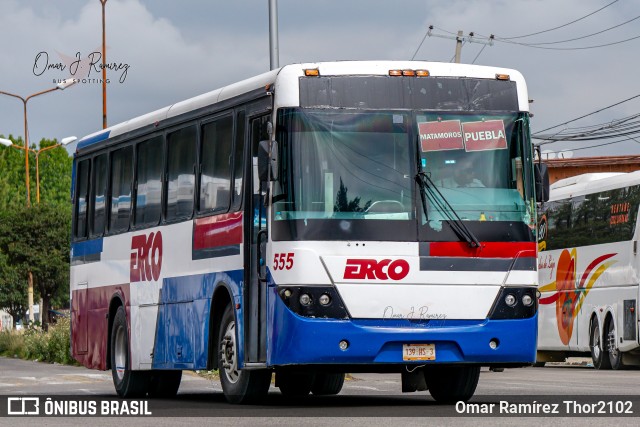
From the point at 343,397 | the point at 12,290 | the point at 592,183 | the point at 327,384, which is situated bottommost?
the point at 343,397

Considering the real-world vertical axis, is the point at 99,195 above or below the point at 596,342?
above

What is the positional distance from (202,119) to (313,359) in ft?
13.4

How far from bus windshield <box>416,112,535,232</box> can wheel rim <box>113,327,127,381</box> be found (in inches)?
261

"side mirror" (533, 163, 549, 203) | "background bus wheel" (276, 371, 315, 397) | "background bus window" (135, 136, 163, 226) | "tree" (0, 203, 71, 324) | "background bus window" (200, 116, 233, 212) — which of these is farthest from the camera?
"tree" (0, 203, 71, 324)

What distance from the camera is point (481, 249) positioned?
55.2ft

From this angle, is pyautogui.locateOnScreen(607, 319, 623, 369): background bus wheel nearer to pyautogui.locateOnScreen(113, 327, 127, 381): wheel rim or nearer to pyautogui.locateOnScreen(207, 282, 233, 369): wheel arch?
pyautogui.locateOnScreen(113, 327, 127, 381): wheel rim

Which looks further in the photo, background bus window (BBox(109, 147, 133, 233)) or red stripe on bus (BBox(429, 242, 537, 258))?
background bus window (BBox(109, 147, 133, 233))

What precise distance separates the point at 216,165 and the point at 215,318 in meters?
1.71

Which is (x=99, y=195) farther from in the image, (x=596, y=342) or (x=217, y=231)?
(x=596, y=342)

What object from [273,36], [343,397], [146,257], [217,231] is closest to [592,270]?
[273,36]

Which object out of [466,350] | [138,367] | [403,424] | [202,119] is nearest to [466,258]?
[466,350]

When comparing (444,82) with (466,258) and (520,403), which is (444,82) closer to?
(466,258)

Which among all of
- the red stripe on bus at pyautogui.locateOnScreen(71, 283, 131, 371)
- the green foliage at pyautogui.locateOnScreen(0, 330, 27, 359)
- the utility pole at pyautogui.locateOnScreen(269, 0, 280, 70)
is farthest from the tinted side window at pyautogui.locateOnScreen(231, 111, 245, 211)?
the green foliage at pyautogui.locateOnScreen(0, 330, 27, 359)

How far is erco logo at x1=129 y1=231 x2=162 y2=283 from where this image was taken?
67.7ft
